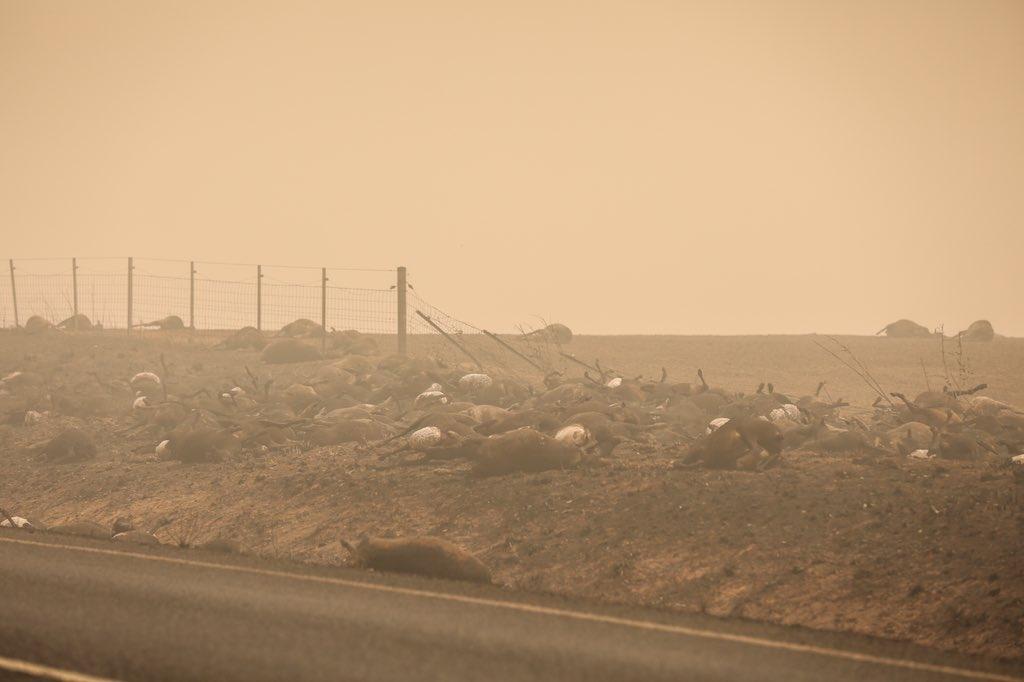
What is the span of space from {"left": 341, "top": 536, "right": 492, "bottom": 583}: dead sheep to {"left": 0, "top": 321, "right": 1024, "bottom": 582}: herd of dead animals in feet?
0.04

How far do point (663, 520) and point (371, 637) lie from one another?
20.5ft

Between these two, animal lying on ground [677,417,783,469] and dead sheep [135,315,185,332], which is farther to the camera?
dead sheep [135,315,185,332]

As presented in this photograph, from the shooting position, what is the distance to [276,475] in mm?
18484

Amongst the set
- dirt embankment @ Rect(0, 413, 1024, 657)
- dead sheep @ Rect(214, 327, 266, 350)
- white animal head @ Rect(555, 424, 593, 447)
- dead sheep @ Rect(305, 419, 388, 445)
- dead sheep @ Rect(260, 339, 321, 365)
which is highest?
dead sheep @ Rect(214, 327, 266, 350)

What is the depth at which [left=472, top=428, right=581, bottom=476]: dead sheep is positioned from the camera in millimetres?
16703

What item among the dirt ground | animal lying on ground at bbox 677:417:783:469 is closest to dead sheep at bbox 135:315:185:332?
the dirt ground

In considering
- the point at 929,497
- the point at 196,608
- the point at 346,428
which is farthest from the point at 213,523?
the point at 929,497

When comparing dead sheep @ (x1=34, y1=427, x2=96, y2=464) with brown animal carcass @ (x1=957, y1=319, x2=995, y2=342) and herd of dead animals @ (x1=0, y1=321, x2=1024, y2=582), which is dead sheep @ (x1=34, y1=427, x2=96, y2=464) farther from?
brown animal carcass @ (x1=957, y1=319, x2=995, y2=342)

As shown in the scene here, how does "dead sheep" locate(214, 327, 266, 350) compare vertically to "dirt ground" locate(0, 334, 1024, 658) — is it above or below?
above

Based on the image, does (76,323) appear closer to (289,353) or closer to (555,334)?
(289,353)

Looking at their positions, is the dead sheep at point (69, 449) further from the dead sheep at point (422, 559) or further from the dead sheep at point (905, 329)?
the dead sheep at point (905, 329)

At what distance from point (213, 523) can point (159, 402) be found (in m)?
10.2

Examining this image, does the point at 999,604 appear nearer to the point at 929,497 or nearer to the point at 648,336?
the point at 929,497

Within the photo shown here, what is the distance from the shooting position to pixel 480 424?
1927 cm
